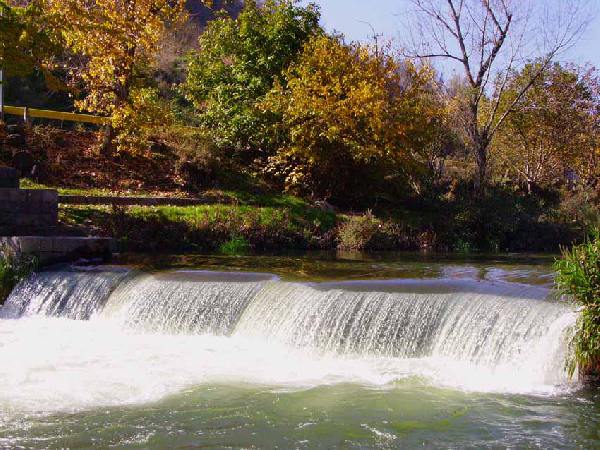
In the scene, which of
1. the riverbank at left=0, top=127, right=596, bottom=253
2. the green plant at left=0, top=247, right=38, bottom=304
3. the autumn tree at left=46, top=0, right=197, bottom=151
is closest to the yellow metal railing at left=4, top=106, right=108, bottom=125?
the riverbank at left=0, top=127, right=596, bottom=253

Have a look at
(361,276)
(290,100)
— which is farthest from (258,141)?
(361,276)

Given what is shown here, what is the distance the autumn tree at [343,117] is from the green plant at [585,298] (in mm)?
14705

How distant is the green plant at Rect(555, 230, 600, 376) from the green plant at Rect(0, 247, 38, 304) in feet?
33.2

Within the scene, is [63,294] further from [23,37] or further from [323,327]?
[23,37]

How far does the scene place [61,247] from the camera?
607 inches

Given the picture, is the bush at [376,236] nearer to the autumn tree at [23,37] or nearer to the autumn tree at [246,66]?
the autumn tree at [246,66]

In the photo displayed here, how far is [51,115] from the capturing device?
25.0 meters

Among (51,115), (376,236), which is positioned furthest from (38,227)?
(51,115)

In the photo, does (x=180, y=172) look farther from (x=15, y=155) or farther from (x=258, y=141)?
(x=15, y=155)

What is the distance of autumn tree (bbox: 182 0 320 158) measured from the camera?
84.8 feet

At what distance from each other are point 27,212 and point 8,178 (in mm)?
1065

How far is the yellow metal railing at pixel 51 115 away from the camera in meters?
23.7

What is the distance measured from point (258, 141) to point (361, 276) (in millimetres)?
13157

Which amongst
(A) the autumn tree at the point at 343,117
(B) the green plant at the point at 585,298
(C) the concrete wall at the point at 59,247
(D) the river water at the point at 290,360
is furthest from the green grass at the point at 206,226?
(B) the green plant at the point at 585,298
